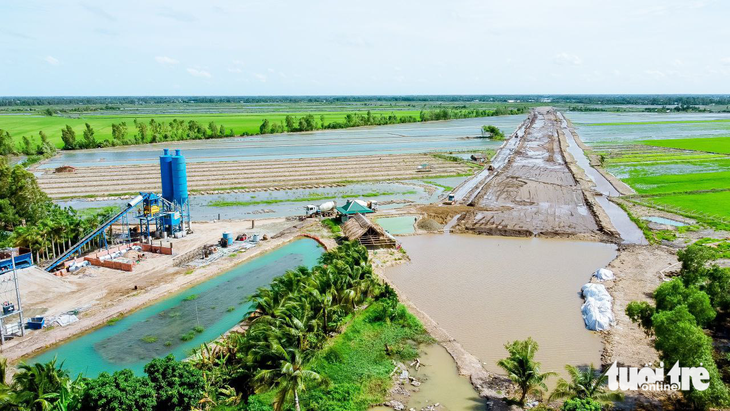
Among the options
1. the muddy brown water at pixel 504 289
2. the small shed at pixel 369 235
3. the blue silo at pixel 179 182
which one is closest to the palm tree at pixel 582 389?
the muddy brown water at pixel 504 289

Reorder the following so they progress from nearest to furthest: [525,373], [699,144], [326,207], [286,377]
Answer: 1. [286,377]
2. [525,373]
3. [326,207]
4. [699,144]

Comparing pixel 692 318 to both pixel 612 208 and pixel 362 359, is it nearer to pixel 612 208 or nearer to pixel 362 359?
pixel 362 359

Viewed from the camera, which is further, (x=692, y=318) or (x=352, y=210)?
(x=352, y=210)

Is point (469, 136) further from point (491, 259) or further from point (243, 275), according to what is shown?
point (243, 275)

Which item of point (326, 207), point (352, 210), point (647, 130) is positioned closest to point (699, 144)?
point (647, 130)

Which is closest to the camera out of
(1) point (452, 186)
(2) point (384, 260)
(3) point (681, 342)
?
(3) point (681, 342)

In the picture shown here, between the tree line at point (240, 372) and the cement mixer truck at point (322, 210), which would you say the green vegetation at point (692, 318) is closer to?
the tree line at point (240, 372)

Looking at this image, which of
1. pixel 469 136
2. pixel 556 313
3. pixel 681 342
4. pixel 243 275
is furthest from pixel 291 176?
pixel 469 136
